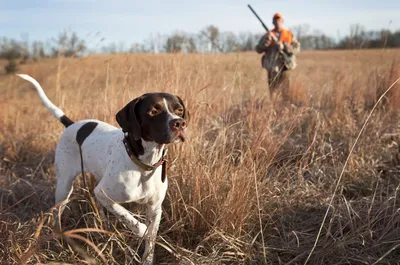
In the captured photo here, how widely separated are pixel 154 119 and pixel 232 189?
0.75m

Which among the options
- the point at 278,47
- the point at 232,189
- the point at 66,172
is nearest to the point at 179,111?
the point at 232,189

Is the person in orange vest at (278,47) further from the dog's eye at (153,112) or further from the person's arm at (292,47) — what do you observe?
the dog's eye at (153,112)

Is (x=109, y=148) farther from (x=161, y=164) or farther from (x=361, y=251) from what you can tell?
(x=361, y=251)

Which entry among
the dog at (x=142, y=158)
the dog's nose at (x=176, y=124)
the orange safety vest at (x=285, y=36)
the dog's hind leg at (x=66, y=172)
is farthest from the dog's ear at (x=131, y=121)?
the orange safety vest at (x=285, y=36)

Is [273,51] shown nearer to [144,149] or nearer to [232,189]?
[232,189]

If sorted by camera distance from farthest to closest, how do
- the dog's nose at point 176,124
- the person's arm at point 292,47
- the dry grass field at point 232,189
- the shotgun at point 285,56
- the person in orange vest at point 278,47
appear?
1. the person's arm at point 292,47
2. the person in orange vest at point 278,47
3. the shotgun at point 285,56
4. the dry grass field at point 232,189
5. the dog's nose at point 176,124

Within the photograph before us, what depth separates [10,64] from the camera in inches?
450

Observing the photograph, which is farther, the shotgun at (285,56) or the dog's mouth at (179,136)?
the shotgun at (285,56)

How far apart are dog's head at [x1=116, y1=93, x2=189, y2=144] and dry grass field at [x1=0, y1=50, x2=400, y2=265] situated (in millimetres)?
550

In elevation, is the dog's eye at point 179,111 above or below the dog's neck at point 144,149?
above

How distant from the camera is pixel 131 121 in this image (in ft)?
7.06

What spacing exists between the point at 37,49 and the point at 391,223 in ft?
25.6

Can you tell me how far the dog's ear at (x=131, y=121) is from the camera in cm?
213

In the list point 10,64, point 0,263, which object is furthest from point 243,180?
point 10,64
